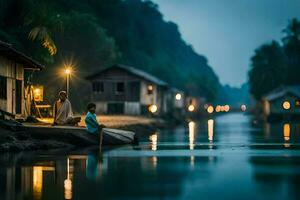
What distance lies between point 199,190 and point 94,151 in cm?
1229

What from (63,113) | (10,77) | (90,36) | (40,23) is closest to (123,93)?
(90,36)

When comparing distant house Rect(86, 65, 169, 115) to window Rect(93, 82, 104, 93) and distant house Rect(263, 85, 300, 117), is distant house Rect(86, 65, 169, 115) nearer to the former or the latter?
window Rect(93, 82, 104, 93)

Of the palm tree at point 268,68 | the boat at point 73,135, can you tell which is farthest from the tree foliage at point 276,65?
the boat at point 73,135

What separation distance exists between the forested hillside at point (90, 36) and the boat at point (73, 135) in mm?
21082

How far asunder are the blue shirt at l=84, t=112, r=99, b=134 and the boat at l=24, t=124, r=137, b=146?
0.31 metres

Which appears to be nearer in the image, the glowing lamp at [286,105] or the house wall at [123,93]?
the house wall at [123,93]

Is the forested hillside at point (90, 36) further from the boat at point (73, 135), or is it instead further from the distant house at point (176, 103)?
the boat at point (73, 135)

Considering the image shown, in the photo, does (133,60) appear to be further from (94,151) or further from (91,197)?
(91,197)

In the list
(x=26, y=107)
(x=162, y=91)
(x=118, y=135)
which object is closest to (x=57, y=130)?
(x=118, y=135)

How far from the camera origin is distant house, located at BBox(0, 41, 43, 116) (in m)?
33.1

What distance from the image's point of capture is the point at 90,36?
91.6m

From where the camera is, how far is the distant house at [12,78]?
3306 centimetres

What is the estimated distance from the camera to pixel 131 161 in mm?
20516

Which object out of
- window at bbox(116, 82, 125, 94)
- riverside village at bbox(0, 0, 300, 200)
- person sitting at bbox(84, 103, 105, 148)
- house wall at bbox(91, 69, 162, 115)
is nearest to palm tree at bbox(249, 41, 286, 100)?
riverside village at bbox(0, 0, 300, 200)
